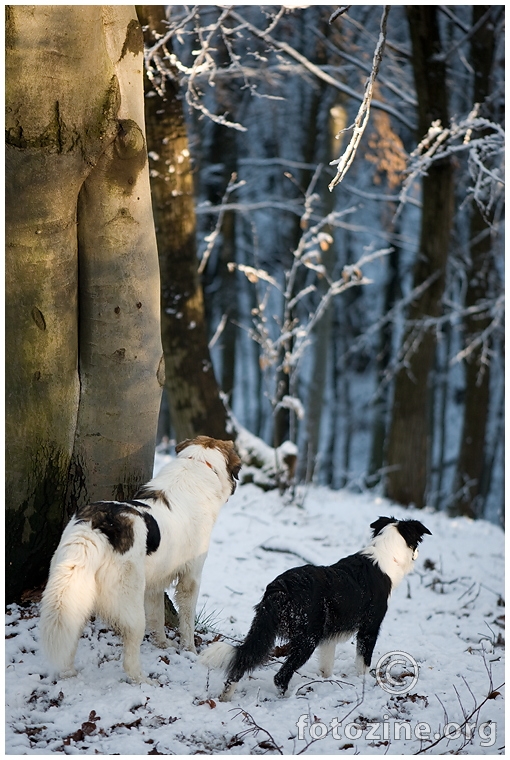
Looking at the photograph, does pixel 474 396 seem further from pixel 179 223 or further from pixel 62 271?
pixel 62 271

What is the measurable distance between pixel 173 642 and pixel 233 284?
1649 centimetres

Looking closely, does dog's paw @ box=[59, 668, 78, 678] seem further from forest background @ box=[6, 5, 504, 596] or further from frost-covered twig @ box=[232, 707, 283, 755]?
frost-covered twig @ box=[232, 707, 283, 755]

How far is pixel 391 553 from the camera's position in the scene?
496 cm

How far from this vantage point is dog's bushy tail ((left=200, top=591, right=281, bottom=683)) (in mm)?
3939

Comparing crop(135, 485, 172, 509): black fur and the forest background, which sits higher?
the forest background

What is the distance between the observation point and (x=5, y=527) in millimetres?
4496

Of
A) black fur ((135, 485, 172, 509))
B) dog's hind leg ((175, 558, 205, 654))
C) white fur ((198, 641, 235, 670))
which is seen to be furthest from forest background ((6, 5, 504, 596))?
white fur ((198, 641, 235, 670))

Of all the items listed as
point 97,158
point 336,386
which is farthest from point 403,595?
point 336,386

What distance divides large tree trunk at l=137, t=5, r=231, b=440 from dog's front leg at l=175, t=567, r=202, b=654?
436 cm

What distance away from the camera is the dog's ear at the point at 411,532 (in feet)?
16.5

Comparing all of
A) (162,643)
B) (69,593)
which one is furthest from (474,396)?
(69,593)

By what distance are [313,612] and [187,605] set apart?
882 mm

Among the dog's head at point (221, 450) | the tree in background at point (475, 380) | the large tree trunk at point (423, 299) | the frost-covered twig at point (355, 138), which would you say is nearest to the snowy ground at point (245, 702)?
the dog's head at point (221, 450)

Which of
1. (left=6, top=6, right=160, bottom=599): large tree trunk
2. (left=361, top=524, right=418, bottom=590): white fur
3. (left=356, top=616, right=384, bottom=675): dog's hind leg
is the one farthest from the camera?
(left=361, top=524, right=418, bottom=590): white fur
